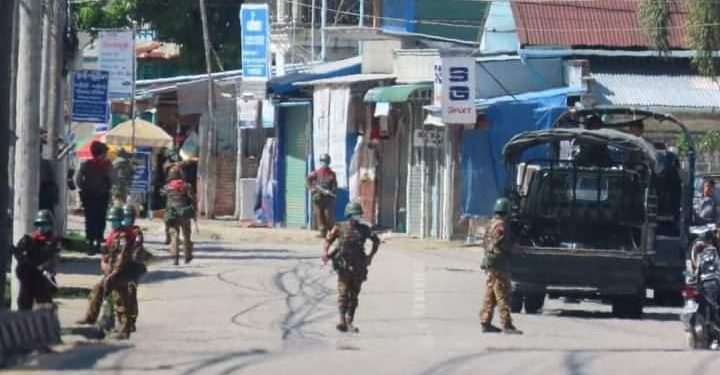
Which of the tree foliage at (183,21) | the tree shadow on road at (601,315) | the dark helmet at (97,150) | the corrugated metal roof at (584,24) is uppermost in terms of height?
the tree foliage at (183,21)

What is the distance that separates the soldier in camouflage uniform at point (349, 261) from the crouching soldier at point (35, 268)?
3.15 metres

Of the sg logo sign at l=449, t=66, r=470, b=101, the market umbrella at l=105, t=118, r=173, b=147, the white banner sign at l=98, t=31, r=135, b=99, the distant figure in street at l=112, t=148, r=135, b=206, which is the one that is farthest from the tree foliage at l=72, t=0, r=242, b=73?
the sg logo sign at l=449, t=66, r=470, b=101

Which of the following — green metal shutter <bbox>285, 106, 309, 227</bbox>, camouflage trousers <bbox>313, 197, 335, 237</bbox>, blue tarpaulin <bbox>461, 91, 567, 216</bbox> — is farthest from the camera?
green metal shutter <bbox>285, 106, 309, 227</bbox>

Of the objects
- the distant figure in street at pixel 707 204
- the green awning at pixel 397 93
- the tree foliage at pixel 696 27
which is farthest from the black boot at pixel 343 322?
→ the green awning at pixel 397 93

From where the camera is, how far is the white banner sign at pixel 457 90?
Answer: 33.2m

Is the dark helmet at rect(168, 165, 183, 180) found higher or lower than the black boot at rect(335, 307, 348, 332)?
higher

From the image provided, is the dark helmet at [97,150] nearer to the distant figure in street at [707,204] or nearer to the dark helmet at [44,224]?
the distant figure in street at [707,204]

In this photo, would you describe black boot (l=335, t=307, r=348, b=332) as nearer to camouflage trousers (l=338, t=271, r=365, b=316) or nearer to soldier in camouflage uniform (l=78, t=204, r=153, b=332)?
camouflage trousers (l=338, t=271, r=365, b=316)

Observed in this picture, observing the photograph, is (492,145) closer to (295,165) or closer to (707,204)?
(707,204)

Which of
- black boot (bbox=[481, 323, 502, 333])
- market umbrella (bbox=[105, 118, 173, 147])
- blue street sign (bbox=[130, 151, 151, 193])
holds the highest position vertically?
market umbrella (bbox=[105, 118, 173, 147])

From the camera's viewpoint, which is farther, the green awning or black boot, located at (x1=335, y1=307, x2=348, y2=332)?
the green awning

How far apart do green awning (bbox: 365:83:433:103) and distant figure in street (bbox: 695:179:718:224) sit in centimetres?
728

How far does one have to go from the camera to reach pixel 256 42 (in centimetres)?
4031

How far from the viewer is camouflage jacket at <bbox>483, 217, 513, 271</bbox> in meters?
19.1
